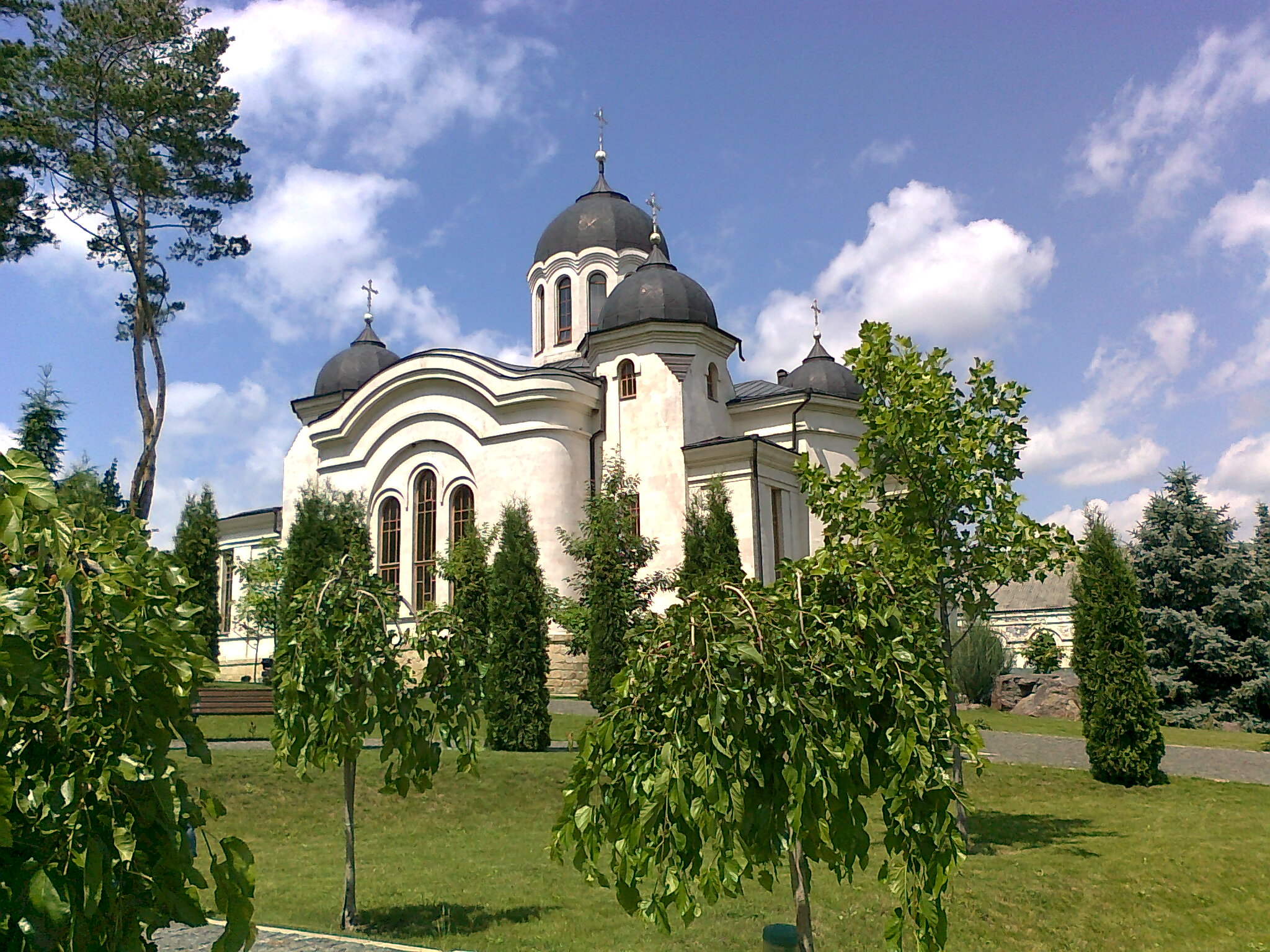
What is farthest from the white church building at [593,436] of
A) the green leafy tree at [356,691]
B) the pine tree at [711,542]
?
the green leafy tree at [356,691]

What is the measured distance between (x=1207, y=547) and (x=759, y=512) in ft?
34.7

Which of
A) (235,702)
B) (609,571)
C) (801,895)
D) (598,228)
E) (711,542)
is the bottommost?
(801,895)

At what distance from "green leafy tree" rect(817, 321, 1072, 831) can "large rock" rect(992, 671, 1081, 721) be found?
1232 centimetres

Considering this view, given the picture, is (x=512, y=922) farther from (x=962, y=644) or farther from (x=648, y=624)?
(x=962, y=644)

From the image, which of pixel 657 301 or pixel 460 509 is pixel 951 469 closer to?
pixel 657 301

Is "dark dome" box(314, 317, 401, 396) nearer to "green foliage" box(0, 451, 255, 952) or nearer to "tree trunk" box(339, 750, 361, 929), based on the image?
"tree trunk" box(339, 750, 361, 929)

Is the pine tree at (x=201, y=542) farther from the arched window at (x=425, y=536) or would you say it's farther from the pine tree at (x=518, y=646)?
the pine tree at (x=518, y=646)

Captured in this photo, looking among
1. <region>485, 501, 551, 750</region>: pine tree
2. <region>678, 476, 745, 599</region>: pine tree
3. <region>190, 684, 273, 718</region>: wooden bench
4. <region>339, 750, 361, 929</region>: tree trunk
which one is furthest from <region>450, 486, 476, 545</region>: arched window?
A: <region>339, 750, 361, 929</region>: tree trunk

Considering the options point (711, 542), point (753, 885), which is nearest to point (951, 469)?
point (753, 885)

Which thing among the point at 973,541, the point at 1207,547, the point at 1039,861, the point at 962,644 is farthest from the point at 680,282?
the point at 1039,861

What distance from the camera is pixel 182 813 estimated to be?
2.82 m

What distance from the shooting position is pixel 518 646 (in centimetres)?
1562

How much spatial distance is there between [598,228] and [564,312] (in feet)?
8.88

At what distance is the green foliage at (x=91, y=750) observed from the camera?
2453 millimetres
